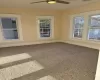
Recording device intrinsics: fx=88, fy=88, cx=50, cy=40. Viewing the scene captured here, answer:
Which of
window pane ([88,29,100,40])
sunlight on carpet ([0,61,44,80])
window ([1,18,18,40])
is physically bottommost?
sunlight on carpet ([0,61,44,80])

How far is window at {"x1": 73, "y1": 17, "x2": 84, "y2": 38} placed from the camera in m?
5.05

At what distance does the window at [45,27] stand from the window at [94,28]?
2476mm

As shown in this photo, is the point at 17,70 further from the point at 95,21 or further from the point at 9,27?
the point at 95,21

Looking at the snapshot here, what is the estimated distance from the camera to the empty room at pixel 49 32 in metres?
3.36

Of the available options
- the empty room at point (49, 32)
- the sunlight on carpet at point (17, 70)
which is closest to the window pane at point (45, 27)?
the empty room at point (49, 32)

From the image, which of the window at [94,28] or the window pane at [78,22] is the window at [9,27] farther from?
the window at [94,28]

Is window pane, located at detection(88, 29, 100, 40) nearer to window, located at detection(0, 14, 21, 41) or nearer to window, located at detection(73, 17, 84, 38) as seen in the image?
window, located at detection(73, 17, 84, 38)

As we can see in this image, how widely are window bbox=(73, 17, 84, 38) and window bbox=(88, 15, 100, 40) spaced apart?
1.77ft

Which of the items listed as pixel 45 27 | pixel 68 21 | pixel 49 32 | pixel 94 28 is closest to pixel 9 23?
pixel 45 27

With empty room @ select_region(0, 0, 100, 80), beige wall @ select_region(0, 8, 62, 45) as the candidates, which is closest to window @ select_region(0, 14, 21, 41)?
empty room @ select_region(0, 0, 100, 80)

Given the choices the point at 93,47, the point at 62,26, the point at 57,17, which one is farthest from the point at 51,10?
the point at 93,47

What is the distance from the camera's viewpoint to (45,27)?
5.93 meters

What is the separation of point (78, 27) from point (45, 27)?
212cm

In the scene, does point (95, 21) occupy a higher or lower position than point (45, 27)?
higher
